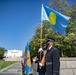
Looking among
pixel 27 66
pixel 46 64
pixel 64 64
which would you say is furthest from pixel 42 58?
pixel 27 66

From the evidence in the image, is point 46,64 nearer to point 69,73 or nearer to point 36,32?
point 69,73

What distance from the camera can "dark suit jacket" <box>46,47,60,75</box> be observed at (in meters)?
8.28

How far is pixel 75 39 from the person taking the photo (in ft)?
157

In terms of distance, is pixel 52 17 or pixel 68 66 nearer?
pixel 52 17

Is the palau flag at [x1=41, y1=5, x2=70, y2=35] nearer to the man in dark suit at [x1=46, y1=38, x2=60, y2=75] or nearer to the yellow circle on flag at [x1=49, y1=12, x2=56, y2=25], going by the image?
the yellow circle on flag at [x1=49, y1=12, x2=56, y2=25]

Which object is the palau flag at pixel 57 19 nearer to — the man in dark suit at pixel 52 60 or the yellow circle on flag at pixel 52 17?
the yellow circle on flag at pixel 52 17

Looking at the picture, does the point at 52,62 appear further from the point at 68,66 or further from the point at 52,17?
the point at 68,66

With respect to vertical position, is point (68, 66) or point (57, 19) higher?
point (57, 19)

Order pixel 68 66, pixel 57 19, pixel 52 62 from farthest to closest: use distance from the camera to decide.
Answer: pixel 68 66 < pixel 57 19 < pixel 52 62

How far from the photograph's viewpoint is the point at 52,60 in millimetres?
8438

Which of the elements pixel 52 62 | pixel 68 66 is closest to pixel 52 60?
pixel 52 62

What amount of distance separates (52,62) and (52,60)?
6 centimetres

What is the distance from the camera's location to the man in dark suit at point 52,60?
27.2 ft

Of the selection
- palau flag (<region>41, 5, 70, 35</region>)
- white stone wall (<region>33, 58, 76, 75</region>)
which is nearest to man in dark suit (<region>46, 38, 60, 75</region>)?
palau flag (<region>41, 5, 70, 35</region>)
